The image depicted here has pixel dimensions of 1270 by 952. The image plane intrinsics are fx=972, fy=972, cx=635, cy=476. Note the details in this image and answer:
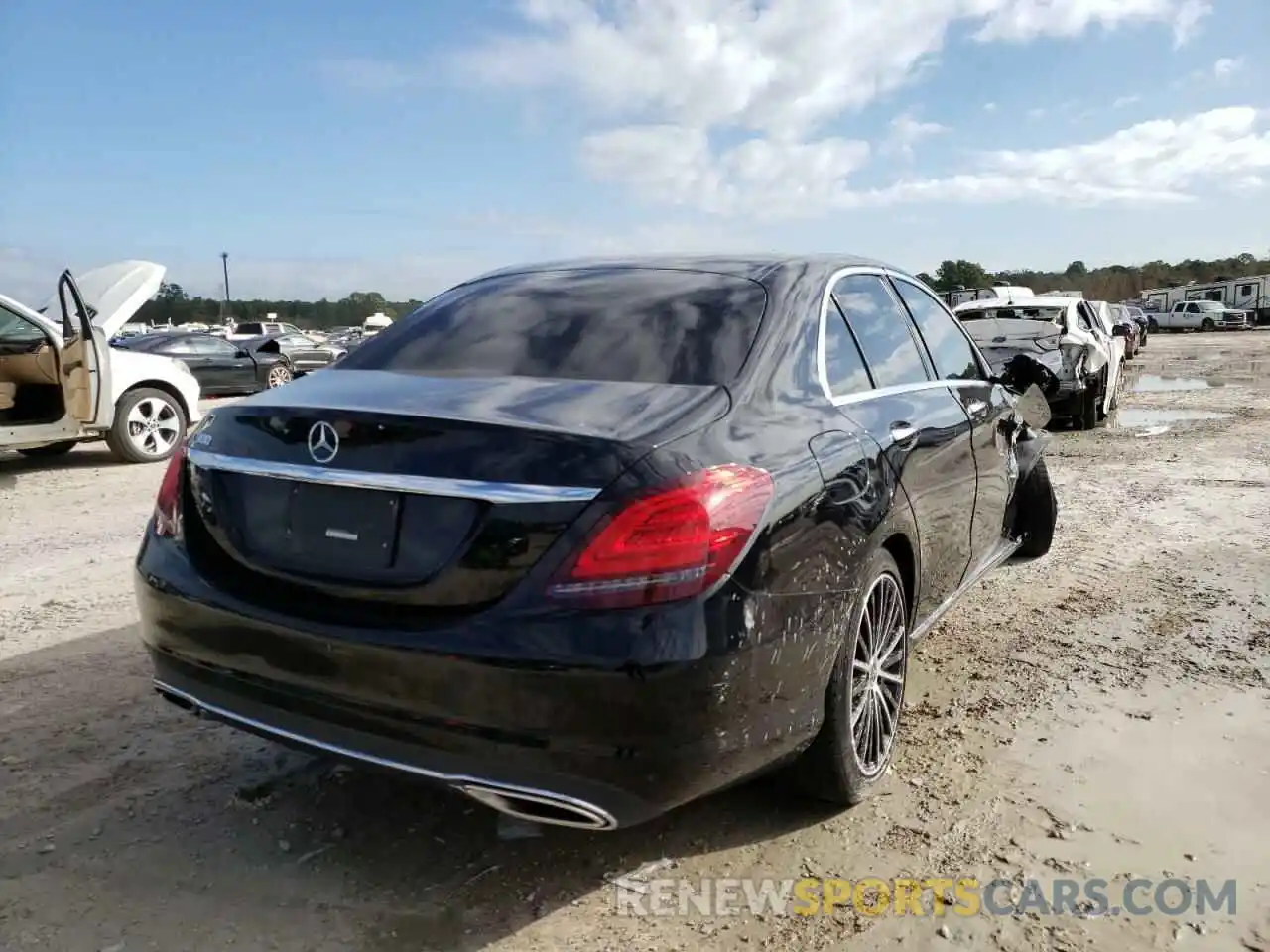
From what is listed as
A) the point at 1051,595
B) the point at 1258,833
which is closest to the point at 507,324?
the point at 1258,833

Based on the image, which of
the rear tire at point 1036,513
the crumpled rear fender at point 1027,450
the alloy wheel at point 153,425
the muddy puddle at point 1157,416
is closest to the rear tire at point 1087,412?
the muddy puddle at point 1157,416

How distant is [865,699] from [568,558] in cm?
124

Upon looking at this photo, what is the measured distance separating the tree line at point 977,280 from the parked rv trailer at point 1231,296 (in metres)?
9.91

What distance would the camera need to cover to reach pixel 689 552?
2.06 meters

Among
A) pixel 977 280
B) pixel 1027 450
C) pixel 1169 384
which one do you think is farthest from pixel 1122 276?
pixel 1027 450

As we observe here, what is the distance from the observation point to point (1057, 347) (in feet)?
36.5

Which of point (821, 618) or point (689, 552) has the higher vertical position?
point (689, 552)

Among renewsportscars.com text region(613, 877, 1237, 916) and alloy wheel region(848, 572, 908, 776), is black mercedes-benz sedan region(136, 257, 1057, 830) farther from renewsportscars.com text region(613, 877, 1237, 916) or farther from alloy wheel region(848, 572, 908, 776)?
renewsportscars.com text region(613, 877, 1237, 916)

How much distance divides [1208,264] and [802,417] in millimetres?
93464

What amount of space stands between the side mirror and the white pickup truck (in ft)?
160

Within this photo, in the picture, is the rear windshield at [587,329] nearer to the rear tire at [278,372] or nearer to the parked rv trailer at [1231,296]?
the rear tire at [278,372]

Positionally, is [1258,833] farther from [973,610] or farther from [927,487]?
[973,610]

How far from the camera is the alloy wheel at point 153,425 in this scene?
945 centimetres

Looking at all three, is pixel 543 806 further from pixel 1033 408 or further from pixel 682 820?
pixel 1033 408
